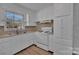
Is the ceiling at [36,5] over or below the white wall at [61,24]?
over

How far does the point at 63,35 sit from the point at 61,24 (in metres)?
0.16

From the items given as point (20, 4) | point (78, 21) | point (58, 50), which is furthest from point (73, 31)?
point (20, 4)

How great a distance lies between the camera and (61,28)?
4.37ft

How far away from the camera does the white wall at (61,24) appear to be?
131cm

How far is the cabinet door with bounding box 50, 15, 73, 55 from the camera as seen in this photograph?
1.31 meters

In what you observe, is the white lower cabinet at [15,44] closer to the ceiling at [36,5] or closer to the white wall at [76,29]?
the ceiling at [36,5]

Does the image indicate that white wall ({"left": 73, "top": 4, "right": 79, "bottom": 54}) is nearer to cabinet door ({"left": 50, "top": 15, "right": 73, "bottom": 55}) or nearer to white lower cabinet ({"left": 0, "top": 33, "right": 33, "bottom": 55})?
cabinet door ({"left": 50, "top": 15, "right": 73, "bottom": 55})

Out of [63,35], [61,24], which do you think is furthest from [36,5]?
[63,35]

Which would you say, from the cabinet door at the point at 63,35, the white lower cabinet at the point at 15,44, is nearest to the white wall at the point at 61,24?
the cabinet door at the point at 63,35

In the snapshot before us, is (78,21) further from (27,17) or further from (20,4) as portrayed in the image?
(20,4)

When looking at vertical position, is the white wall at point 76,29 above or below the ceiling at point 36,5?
below

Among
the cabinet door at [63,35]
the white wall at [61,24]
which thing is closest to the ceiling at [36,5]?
the white wall at [61,24]

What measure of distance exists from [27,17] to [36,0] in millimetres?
277

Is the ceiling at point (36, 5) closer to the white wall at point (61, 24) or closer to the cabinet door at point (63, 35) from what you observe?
the white wall at point (61, 24)
